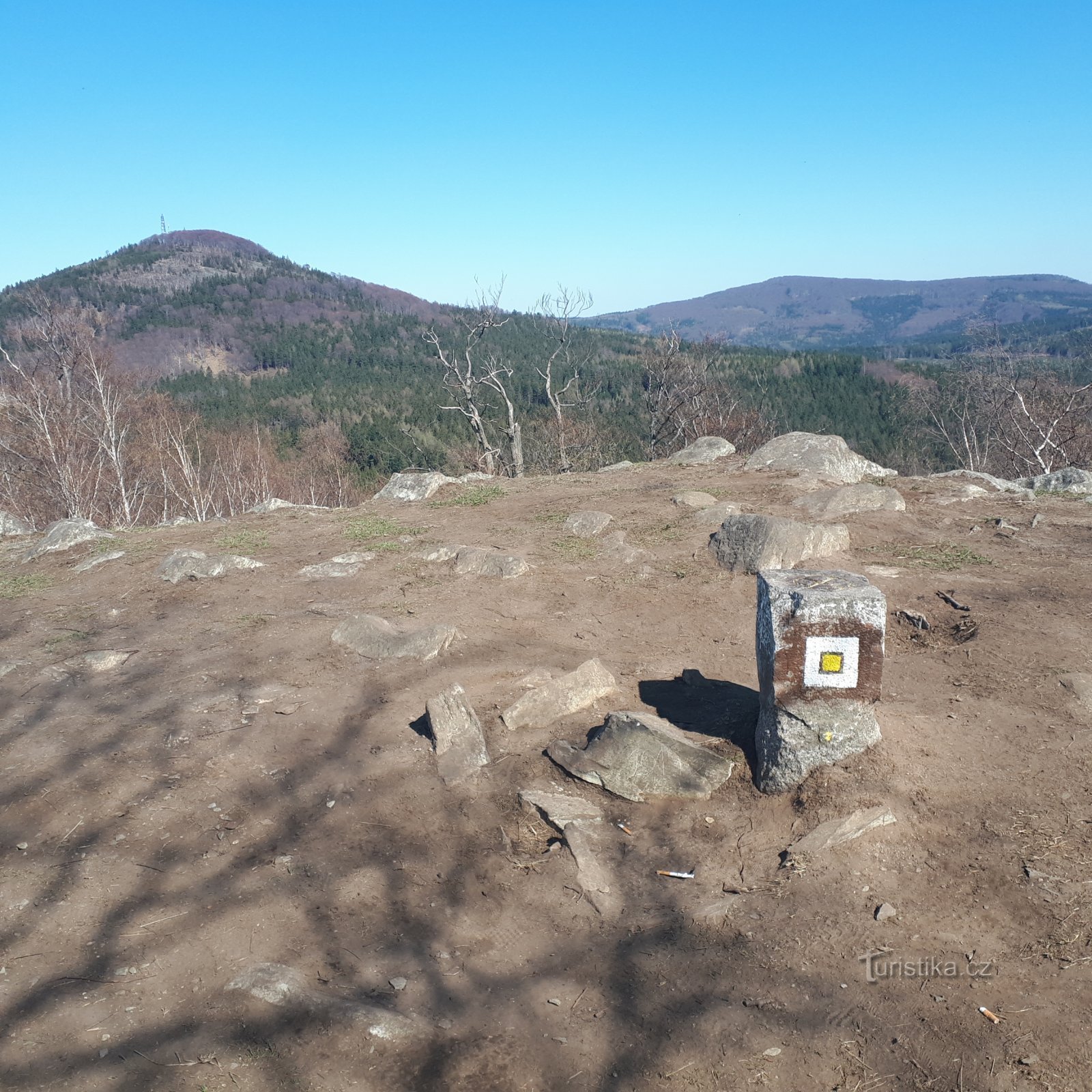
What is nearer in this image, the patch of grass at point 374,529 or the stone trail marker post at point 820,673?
the stone trail marker post at point 820,673

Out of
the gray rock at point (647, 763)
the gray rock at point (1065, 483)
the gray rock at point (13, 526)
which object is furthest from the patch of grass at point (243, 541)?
the gray rock at point (1065, 483)

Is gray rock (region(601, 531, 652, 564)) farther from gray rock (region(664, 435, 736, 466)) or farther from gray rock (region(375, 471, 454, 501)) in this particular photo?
gray rock (region(664, 435, 736, 466))

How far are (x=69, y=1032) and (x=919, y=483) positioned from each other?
13.2 meters

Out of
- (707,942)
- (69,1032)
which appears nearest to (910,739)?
(707,942)

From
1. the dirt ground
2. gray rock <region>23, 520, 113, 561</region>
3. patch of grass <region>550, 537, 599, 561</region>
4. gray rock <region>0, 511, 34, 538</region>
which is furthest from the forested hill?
the dirt ground

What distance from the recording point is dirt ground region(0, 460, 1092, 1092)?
3.69 metres

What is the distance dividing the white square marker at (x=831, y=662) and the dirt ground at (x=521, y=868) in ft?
2.04

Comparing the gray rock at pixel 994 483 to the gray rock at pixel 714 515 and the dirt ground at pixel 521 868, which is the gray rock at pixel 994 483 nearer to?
the dirt ground at pixel 521 868

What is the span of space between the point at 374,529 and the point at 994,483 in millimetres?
10372

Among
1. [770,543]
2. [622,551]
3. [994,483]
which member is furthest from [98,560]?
[994,483]

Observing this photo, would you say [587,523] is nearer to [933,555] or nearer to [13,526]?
[933,555]

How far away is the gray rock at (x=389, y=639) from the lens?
8.02 metres

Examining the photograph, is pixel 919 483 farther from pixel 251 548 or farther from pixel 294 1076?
pixel 294 1076

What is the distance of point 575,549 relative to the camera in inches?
433
